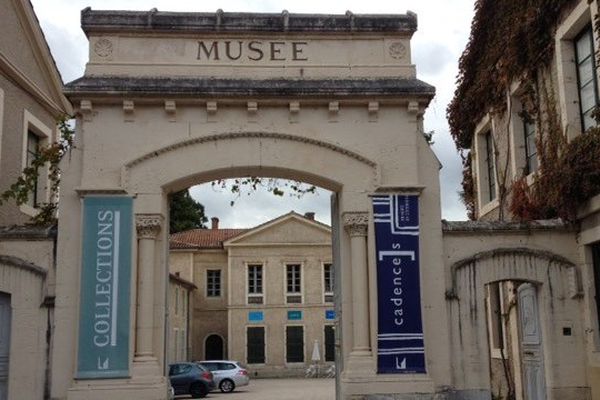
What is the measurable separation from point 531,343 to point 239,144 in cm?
526

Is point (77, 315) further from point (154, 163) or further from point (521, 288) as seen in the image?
point (521, 288)

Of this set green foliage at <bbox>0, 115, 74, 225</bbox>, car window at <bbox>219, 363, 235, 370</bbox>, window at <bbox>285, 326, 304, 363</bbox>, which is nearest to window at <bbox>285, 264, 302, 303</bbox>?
window at <bbox>285, 326, 304, 363</bbox>

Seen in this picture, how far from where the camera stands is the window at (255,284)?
39656 millimetres

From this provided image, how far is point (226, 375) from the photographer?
91.2ft

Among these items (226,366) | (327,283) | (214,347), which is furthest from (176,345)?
(327,283)

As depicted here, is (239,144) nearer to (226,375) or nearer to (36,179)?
(36,179)

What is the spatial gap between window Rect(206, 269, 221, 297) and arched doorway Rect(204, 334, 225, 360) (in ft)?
7.86

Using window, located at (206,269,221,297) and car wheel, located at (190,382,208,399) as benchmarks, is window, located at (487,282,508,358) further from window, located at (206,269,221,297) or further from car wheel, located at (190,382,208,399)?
window, located at (206,269,221,297)

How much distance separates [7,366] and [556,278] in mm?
7792

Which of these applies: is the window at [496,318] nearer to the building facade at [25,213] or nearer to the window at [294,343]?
the building facade at [25,213]

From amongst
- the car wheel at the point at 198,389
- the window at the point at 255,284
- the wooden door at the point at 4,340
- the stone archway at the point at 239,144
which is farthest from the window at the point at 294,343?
the wooden door at the point at 4,340

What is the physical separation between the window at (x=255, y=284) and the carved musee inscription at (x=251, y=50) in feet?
98.0

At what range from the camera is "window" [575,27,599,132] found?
10.6m

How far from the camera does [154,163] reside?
33.7 ft
